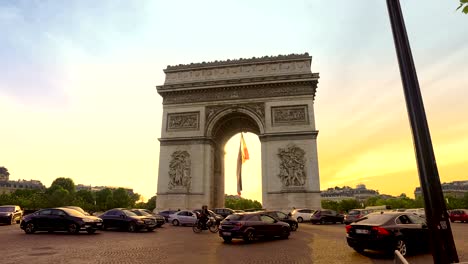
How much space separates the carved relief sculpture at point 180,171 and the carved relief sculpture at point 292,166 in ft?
29.6

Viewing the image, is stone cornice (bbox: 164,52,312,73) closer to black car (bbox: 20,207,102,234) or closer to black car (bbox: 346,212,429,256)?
black car (bbox: 20,207,102,234)

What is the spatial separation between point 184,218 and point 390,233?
1828 centimetres

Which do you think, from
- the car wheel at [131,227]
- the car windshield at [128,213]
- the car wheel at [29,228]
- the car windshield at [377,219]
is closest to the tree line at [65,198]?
the car windshield at [128,213]

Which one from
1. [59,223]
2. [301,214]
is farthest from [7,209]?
[301,214]

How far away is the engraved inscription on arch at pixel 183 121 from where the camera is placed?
1298 inches

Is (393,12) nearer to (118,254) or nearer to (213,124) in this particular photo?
(118,254)

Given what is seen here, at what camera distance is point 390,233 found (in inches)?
352

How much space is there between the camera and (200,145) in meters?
31.8

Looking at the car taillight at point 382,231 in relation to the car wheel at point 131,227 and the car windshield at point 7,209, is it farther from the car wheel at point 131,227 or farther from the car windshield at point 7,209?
the car windshield at point 7,209

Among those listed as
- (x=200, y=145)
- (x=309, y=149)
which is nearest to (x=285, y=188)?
(x=309, y=149)

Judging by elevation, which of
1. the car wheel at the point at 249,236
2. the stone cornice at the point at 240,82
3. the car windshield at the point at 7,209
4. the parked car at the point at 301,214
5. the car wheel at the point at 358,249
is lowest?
the car wheel at the point at 358,249

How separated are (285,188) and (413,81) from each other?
25.8 meters

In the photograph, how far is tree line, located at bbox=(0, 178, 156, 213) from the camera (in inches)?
2844

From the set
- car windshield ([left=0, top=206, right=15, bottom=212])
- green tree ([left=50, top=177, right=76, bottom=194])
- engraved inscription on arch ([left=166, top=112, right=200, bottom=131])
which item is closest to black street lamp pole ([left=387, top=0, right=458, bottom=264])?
car windshield ([left=0, top=206, right=15, bottom=212])
